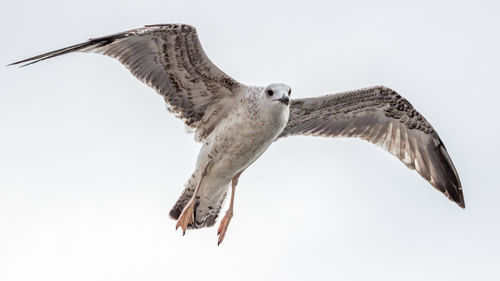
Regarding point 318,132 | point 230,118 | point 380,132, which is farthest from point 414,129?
point 230,118

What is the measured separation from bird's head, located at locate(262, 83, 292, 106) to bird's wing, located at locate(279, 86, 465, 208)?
1.78m

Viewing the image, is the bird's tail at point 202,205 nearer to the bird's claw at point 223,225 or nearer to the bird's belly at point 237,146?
the bird's claw at point 223,225

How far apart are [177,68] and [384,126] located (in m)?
3.42

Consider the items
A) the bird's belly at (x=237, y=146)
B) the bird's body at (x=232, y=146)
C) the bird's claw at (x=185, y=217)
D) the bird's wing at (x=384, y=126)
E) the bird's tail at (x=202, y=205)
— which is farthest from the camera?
the bird's wing at (x=384, y=126)

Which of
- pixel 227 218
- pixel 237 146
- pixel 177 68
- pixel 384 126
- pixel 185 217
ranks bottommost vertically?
pixel 185 217

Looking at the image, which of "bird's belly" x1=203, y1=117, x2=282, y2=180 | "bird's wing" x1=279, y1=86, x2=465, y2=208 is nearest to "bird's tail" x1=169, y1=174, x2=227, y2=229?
"bird's belly" x1=203, y1=117, x2=282, y2=180

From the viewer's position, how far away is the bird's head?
10344mm

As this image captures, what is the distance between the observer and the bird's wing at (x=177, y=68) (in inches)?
428

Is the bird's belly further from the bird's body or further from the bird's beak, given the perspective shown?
the bird's beak

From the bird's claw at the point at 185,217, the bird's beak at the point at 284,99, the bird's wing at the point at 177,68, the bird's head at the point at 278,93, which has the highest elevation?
the bird's wing at the point at 177,68

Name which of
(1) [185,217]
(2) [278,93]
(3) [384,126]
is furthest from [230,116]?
(3) [384,126]

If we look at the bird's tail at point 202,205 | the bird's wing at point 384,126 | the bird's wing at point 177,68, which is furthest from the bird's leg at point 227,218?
the bird's wing at point 384,126

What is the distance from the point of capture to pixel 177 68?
452 inches

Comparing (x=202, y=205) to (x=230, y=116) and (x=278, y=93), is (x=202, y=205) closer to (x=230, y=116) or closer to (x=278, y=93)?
(x=230, y=116)
